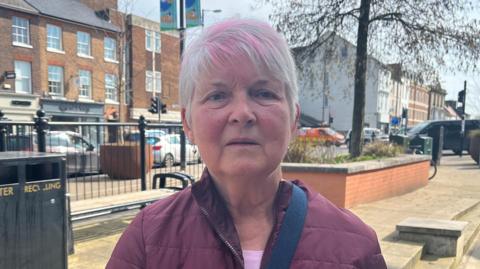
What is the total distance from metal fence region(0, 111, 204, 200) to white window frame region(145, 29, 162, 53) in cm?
2690

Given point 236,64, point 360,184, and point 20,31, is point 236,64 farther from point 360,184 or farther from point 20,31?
point 20,31

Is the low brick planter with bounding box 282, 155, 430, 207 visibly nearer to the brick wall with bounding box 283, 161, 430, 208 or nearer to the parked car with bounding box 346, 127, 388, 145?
the brick wall with bounding box 283, 161, 430, 208

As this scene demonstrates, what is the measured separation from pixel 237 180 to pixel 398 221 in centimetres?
518

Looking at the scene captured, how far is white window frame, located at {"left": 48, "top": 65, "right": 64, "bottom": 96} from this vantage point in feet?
88.8

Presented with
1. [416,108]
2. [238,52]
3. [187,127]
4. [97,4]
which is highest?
[97,4]

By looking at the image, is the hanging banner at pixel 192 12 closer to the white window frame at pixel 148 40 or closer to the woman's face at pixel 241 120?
the woman's face at pixel 241 120

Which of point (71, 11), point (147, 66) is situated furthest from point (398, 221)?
point (147, 66)

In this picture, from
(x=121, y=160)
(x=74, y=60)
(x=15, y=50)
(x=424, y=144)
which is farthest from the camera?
(x=74, y=60)

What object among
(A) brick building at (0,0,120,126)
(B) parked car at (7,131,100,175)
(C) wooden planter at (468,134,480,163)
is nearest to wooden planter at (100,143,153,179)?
(B) parked car at (7,131,100,175)

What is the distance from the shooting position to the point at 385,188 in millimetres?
7617

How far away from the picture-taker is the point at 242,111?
1.23 metres

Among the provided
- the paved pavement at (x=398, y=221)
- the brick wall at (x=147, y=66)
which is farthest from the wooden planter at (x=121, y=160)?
the brick wall at (x=147, y=66)

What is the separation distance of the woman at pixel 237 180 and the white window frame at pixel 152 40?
3474cm

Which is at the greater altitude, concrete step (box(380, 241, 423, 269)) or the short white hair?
the short white hair
